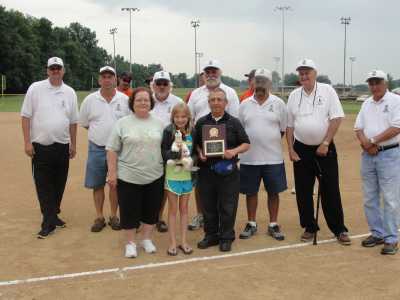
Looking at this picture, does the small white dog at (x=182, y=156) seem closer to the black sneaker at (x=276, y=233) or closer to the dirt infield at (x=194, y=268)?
the dirt infield at (x=194, y=268)

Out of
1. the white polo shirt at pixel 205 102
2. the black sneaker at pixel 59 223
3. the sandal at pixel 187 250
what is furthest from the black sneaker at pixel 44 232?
the white polo shirt at pixel 205 102

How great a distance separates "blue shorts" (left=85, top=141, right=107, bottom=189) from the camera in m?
6.52

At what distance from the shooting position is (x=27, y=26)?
79938mm

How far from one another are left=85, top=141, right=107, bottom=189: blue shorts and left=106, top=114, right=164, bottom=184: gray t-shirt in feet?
3.87

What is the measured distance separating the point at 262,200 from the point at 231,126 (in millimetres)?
3000

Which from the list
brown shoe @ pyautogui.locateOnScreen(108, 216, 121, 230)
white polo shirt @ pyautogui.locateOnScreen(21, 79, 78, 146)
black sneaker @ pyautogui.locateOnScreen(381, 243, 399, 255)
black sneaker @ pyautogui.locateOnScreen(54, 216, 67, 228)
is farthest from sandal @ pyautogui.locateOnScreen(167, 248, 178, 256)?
black sneaker @ pyautogui.locateOnScreen(381, 243, 399, 255)

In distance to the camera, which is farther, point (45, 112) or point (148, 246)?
point (45, 112)

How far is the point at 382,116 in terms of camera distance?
214 inches

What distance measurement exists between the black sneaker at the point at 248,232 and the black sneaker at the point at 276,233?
21 cm

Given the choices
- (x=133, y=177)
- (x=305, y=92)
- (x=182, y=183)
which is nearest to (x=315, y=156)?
(x=305, y=92)

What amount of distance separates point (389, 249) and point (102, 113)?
3920mm

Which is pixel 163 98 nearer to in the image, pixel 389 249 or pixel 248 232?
pixel 248 232

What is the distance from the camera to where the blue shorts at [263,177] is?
607 centimetres

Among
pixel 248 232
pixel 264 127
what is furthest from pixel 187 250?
pixel 264 127
